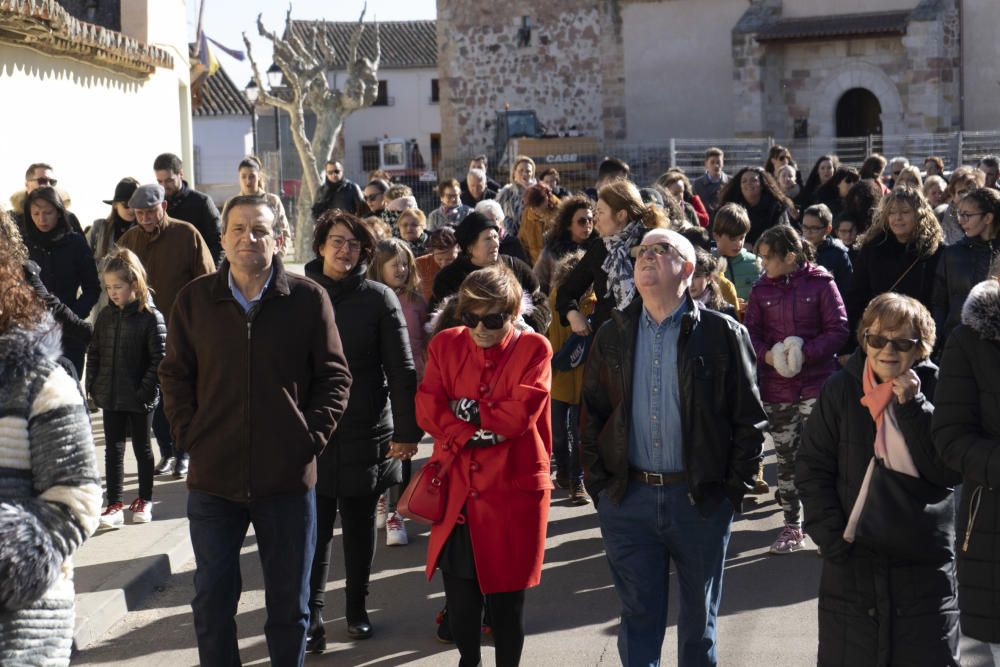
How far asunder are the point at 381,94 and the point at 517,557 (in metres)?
62.5

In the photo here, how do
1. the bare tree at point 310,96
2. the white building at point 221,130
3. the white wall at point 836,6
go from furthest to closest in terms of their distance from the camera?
1. the white building at point 221,130
2. the bare tree at point 310,96
3. the white wall at point 836,6

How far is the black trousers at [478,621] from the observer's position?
17.5 feet

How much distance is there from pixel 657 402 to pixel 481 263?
283 centimetres

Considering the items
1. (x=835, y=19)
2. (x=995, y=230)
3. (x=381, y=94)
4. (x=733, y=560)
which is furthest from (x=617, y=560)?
(x=381, y=94)

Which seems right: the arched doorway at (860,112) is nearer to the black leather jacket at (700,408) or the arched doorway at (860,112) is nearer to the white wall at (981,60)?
the white wall at (981,60)

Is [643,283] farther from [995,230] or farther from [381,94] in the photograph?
[381,94]

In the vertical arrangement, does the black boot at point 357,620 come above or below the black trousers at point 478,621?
below

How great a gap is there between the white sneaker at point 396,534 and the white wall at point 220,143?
Result: 5197 centimetres

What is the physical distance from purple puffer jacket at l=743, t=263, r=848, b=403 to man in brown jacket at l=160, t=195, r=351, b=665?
3447mm

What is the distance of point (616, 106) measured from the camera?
123 ft

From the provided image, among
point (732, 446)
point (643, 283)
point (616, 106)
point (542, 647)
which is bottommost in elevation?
point (542, 647)

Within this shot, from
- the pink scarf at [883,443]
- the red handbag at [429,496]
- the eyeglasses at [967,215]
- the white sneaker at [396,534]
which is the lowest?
the white sneaker at [396,534]

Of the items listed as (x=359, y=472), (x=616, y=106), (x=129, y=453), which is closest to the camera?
(x=359, y=472)

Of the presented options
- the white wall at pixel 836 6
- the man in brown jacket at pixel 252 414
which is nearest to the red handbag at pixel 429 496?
the man in brown jacket at pixel 252 414
